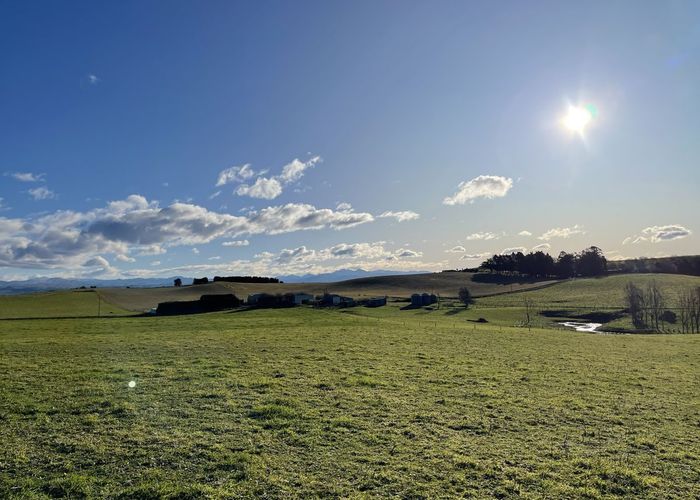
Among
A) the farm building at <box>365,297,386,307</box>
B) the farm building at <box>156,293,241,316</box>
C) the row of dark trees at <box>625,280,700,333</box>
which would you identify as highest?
the farm building at <box>156,293,241,316</box>

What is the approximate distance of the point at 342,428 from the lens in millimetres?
12844

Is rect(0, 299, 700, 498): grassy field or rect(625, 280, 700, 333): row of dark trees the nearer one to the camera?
rect(0, 299, 700, 498): grassy field

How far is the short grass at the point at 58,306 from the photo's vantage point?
311 ft

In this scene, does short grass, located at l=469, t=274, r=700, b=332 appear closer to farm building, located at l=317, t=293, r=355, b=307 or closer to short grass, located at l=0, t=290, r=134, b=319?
farm building, located at l=317, t=293, r=355, b=307

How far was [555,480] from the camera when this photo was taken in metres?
9.71

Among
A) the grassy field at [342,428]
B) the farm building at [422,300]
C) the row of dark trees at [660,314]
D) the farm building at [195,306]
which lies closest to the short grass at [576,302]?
the row of dark trees at [660,314]

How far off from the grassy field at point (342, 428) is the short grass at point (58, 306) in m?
81.3

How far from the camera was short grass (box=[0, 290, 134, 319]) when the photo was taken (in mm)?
94812

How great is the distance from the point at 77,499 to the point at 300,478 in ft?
14.0

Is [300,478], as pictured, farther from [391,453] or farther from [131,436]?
[131,436]

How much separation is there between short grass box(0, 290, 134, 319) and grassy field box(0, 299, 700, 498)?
81335 mm

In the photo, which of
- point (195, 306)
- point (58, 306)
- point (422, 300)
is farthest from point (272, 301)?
point (58, 306)

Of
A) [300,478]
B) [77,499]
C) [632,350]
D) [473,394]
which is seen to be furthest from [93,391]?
[632,350]

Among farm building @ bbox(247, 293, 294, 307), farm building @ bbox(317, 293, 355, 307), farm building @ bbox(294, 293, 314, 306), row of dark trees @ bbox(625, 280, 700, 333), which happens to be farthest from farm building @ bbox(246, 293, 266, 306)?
row of dark trees @ bbox(625, 280, 700, 333)
